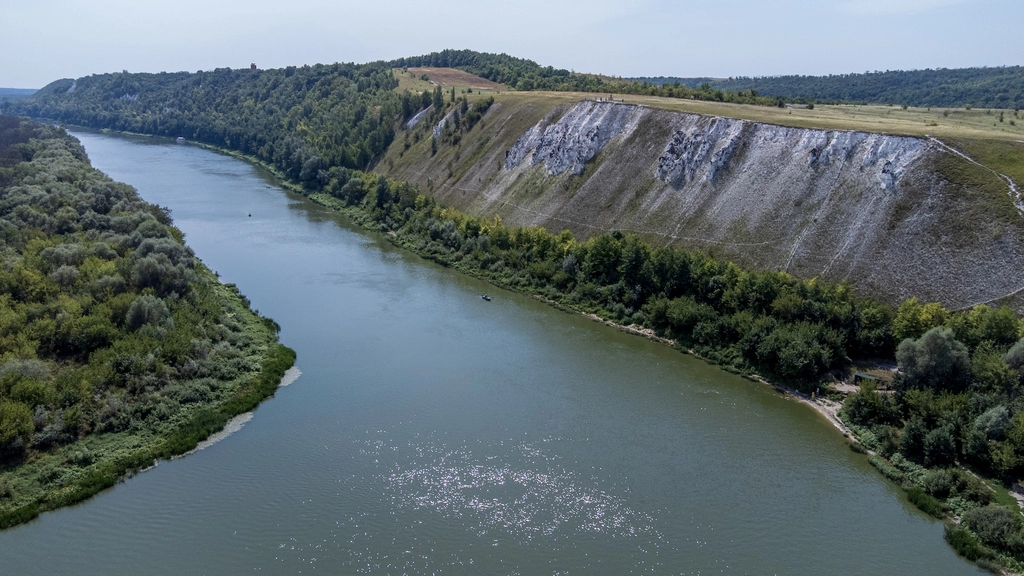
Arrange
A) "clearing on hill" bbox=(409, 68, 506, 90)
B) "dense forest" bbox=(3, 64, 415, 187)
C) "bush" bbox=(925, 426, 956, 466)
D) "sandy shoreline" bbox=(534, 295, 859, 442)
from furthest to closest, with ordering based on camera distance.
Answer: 1. "clearing on hill" bbox=(409, 68, 506, 90)
2. "dense forest" bbox=(3, 64, 415, 187)
3. "sandy shoreline" bbox=(534, 295, 859, 442)
4. "bush" bbox=(925, 426, 956, 466)

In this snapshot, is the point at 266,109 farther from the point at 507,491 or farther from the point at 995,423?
the point at 995,423

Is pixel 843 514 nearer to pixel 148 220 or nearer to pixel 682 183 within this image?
pixel 682 183

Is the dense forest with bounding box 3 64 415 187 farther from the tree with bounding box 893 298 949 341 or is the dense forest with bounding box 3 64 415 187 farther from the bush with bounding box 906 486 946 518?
the bush with bounding box 906 486 946 518

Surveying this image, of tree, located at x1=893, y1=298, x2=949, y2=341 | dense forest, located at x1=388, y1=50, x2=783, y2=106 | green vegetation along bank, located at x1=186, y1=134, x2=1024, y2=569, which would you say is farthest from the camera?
dense forest, located at x1=388, y1=50, x2=783, y2=106

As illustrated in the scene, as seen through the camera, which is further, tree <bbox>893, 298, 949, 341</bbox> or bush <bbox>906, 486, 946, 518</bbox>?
tree <bbox>893, 298, 949, 341</bbox>

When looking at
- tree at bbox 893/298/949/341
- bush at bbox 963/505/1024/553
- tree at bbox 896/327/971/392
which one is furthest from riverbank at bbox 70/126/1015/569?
bush at bbox 963/505/1024/553

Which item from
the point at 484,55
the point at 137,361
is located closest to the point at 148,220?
the point at 137,361

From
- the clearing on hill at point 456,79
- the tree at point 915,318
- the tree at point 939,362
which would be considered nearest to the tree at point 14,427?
the tree at point 939,362
